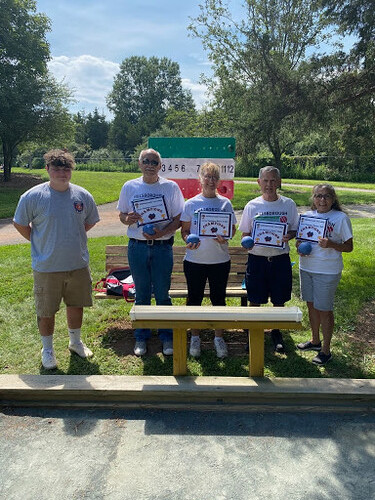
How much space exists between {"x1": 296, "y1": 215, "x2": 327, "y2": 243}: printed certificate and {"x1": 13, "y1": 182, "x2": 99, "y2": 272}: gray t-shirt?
197 cm

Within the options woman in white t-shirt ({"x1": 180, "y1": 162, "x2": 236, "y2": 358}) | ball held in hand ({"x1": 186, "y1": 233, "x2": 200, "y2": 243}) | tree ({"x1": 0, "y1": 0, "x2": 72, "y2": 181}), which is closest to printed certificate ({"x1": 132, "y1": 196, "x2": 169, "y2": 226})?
woman in white t-shirt ({"x1": 180, "y1": 162, "x2": 236, "y2": 358})

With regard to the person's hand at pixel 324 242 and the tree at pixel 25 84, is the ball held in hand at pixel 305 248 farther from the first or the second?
the tree at pixel 25 84

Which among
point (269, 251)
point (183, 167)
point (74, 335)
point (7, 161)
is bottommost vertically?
point (74, 335)

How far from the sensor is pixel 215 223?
3688 millimetres

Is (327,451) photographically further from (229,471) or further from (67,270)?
(67,270)

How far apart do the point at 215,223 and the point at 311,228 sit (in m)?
0.87

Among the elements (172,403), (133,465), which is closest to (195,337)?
(172,403)

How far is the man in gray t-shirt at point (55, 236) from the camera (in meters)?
3.50

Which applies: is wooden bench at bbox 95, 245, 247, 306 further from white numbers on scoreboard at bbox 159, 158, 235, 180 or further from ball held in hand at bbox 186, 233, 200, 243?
ball held in hand at bbox 186, 233, 200, 243

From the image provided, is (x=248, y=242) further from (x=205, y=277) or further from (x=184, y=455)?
(x=184, y=455)

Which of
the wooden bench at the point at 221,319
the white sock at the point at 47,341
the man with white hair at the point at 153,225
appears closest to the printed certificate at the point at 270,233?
the wooden bench at the point at 221,319

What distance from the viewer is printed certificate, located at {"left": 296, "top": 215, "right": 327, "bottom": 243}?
360 cm

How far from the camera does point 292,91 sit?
574 centimetres

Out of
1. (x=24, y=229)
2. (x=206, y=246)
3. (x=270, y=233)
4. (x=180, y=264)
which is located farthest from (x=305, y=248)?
(x=24, y=229)
